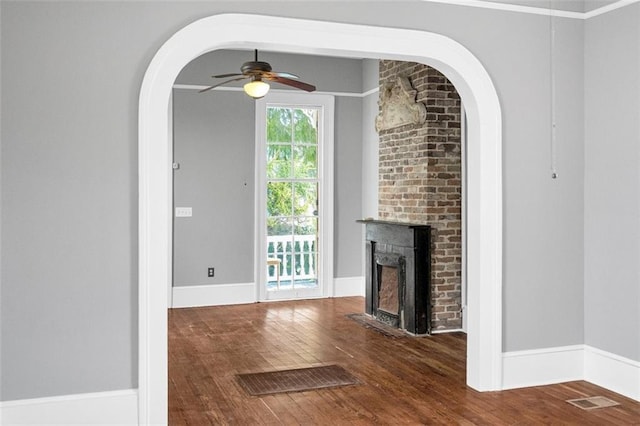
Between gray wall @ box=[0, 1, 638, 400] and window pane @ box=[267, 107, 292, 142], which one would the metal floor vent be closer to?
gray wall @ box=[0, 1, 638, 400]

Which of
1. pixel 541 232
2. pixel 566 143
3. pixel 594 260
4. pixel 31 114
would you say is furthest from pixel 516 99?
pixel 31 114

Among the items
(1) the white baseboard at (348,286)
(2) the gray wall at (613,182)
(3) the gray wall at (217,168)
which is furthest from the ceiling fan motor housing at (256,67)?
(1) the white baseboard at (348,286)

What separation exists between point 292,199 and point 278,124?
98 centimetres

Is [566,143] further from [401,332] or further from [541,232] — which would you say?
[401,332]

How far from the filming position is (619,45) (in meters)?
4.38

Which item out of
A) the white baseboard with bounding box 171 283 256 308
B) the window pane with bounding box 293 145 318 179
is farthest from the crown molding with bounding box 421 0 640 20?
the white baseboard with bounding box 171 283 256 308

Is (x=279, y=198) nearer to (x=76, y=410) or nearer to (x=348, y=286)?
(x=348, y=286)

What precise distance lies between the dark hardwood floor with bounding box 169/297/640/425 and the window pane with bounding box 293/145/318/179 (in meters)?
2.19

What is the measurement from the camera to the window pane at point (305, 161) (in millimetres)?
8375

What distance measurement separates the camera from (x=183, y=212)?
775cm

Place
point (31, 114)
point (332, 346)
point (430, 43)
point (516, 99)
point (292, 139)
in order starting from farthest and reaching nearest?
1. point (292, 139)
2. point (332, 346)
3. point (516, 99)
4. point (430, 43)
5. point (31, 114)

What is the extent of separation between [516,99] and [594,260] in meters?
1.29

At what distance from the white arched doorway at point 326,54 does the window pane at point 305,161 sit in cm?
409

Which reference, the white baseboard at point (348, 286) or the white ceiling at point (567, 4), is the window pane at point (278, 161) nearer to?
the white baseboard at point (348, 286)
